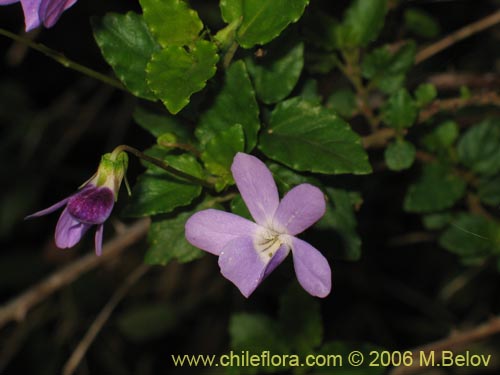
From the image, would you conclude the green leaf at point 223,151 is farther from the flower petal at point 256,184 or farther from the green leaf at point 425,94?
the green leaf at point 425,94

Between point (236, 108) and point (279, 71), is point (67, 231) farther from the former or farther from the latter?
point (279, 71)

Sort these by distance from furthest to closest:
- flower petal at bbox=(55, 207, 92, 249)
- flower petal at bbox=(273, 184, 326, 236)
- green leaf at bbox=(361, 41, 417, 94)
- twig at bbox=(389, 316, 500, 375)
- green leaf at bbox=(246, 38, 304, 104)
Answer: twig at bbox=(389, 316, 500, 375) → green leaf at bbox=(361, 41, 417, 94) → green leaf at bbox=(246, 38, 304, 104) → flower petal at bbox=(55, 207, 92, 249) → flower petal at bbox=(273, 184, 326, 236)

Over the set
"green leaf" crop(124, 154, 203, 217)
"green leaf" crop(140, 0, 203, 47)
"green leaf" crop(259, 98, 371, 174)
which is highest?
"green leaf" crop(140, 0, 203, 47)

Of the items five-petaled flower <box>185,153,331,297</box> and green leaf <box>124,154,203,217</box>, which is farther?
green leaf <box>124,154,203,217</box>

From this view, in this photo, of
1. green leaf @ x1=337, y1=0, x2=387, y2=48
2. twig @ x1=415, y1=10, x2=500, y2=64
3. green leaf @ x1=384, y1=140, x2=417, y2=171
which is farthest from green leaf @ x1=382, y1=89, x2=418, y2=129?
twig @ x1=415, y1=10, x2=500, y2=64

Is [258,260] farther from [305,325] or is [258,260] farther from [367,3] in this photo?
[367,3]

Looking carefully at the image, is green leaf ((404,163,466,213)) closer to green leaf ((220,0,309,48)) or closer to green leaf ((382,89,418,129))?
green leaf ((382,89,418,129))
